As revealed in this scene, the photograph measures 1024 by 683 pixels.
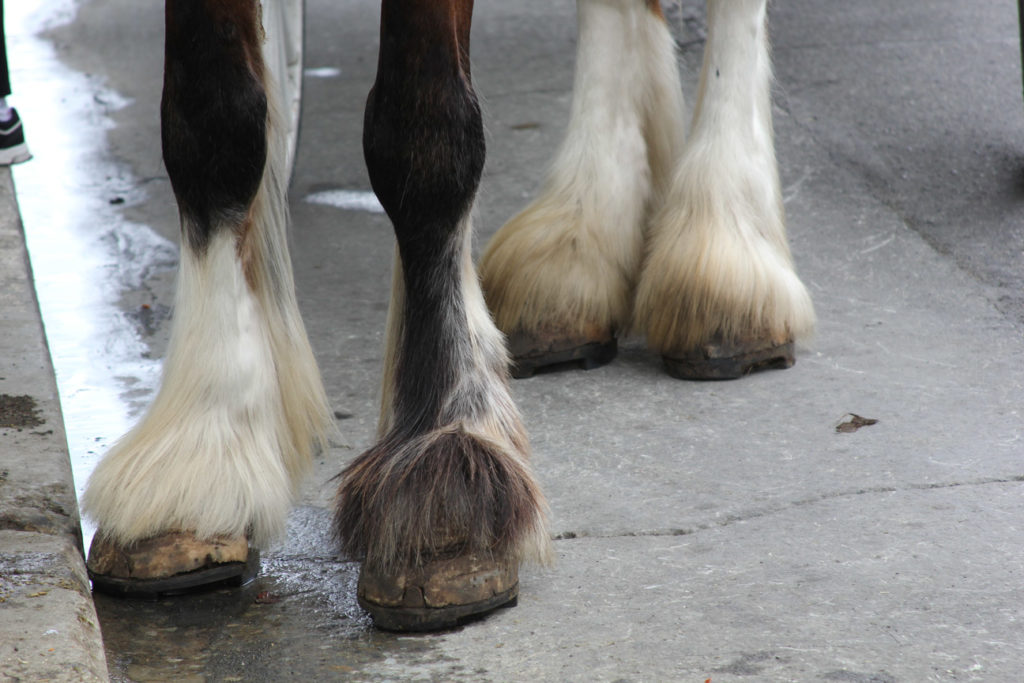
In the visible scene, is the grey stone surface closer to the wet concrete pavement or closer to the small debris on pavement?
the wet concrete pavement

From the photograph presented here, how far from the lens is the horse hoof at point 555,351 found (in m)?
2.33

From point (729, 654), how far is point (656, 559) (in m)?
0.25

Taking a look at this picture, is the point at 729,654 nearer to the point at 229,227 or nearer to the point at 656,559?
the point at 656,559

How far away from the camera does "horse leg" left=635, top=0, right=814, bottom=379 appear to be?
7.34 ft

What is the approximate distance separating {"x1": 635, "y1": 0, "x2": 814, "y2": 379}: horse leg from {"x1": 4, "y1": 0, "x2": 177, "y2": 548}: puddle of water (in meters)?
0.98

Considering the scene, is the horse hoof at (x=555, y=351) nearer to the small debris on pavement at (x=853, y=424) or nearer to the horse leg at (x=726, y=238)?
the horse leg at (x=726, y=238)

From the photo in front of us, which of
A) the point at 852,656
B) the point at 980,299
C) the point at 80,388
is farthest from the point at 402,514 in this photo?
the point at 980,299

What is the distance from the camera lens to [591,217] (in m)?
2.32

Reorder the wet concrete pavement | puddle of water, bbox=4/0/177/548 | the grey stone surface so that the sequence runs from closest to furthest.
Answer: the grey stone surface
the wet concrete pavement
puddle of water, bbox=4/0/177/548

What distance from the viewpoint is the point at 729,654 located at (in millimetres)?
1536

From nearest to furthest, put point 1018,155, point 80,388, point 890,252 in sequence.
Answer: point 80,388 < point 890,252 < point 1018,155

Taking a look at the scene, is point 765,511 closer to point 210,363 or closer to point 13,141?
point 210,363

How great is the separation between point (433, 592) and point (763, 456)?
685mm

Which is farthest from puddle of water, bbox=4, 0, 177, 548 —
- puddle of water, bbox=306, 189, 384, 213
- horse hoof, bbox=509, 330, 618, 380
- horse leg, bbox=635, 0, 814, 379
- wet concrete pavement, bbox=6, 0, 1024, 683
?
horse leg, bbox=635, 0, 814, 379
